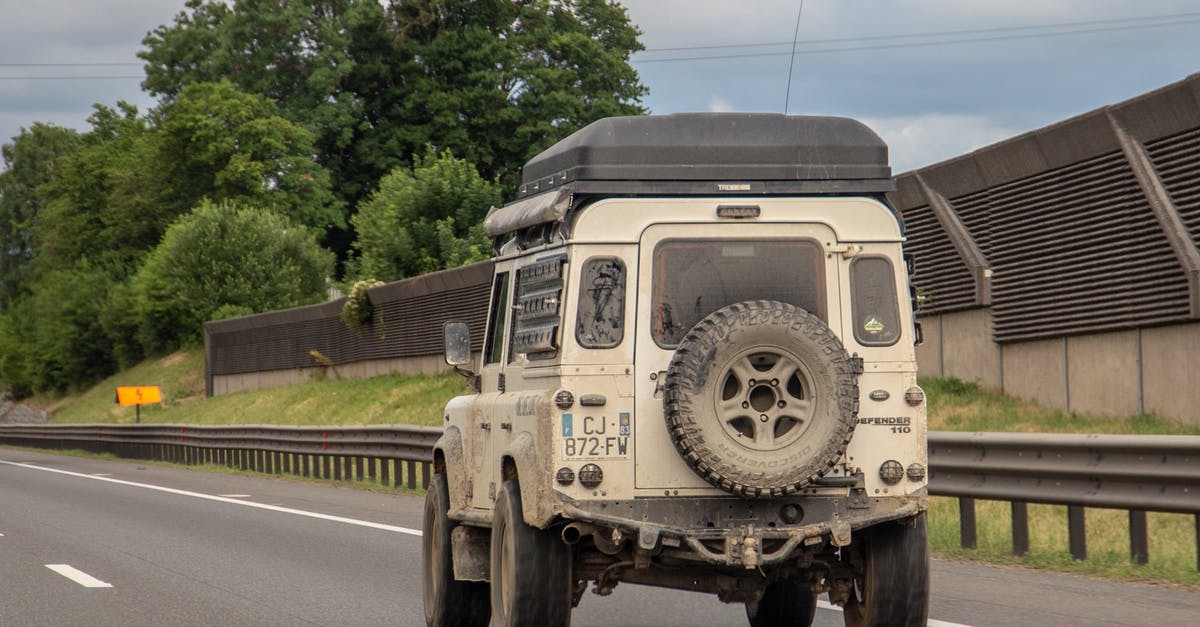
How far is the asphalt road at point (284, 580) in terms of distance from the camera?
10.0 m

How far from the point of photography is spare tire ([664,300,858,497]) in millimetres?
7262

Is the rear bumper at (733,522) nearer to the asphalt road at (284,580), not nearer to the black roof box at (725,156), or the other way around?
the black roof box at (725,156)

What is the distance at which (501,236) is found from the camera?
9320mm

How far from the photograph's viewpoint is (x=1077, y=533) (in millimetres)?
12055

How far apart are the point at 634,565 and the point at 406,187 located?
45.4 m

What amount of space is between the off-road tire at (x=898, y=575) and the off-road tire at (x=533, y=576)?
4.44 ft

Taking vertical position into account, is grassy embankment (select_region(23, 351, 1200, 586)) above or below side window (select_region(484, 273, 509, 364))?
below

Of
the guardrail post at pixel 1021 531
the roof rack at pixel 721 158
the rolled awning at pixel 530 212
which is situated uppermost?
the roof rack at pixel 721 158

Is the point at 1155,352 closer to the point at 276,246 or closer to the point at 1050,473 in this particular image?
the point at 1050,473

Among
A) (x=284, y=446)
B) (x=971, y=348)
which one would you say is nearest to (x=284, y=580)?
(x=971, y=348)

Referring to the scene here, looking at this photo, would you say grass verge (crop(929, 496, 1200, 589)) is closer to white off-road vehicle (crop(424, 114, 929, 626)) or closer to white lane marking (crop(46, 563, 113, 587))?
white off-road vehicle (crop(424, 114, 929, 626))

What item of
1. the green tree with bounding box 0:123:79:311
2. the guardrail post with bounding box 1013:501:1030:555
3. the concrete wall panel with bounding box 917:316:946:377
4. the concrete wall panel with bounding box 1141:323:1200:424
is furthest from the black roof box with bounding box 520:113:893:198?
the green tree with bounding box 0:123:79:311

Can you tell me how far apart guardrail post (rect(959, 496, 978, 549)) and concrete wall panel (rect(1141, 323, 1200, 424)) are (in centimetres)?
474

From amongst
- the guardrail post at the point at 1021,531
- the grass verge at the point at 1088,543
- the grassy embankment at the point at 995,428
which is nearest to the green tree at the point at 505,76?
the grassy embankment at the point at 995,428
